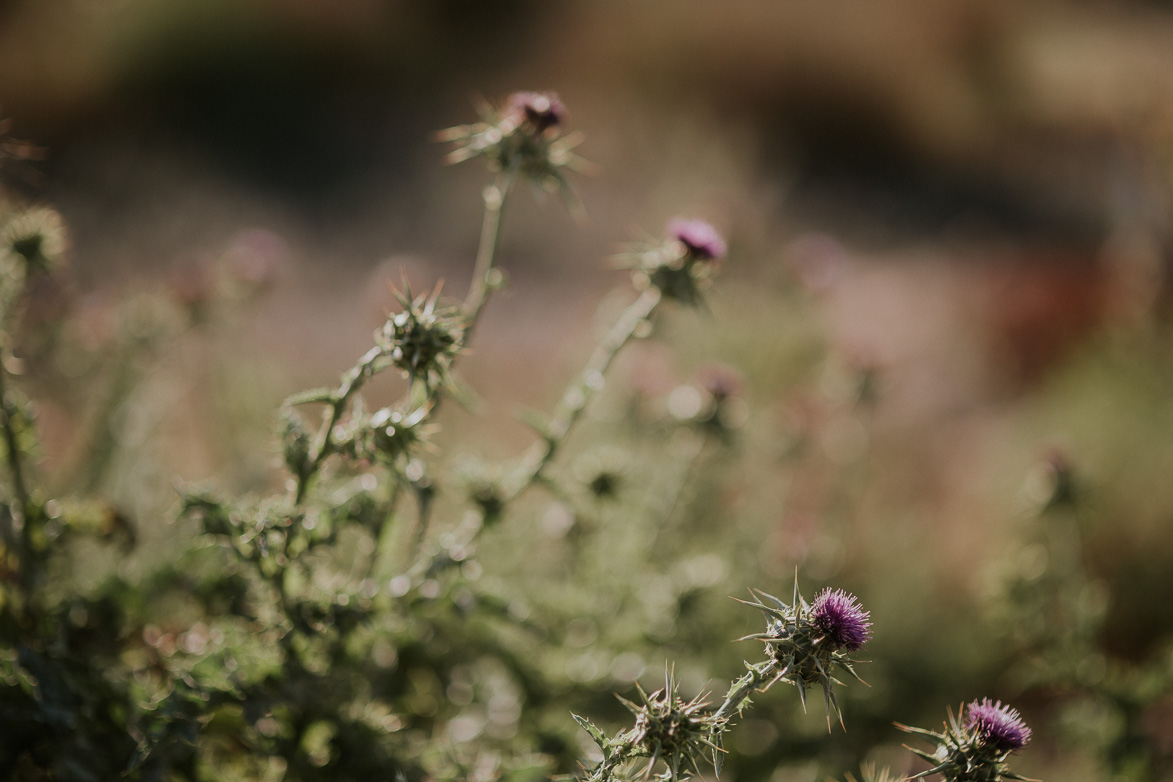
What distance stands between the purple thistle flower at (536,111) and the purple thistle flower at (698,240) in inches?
15.4

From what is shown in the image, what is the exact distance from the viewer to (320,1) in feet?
44.9

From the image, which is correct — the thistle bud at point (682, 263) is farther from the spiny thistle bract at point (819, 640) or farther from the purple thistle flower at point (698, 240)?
the spiny thistle bract at point (819, 640)

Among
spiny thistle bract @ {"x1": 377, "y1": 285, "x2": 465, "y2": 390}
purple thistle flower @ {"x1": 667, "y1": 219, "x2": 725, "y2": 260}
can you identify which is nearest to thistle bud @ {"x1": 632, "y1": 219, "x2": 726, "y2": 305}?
purple thistle flower @ {"x1": 667, "y1": 219, "x2": 725, "y2": 260}

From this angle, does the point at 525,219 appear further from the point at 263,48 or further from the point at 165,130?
the point at 263,48

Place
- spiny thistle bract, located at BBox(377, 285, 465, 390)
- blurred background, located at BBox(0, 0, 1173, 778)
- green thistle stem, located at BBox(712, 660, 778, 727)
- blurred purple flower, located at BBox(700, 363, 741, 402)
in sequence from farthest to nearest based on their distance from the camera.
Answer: blurred background, located at BBox(0, 0, 1173, 778) < blurred purple flower, located at BBox(700, 363, 741, 402) < spiny thistle bract, located at BBox(377, 285, 465, 390) < green thistle stem, located at BBox(712, 660, 778, 727)

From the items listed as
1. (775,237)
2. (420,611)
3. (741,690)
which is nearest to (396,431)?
(420,611)

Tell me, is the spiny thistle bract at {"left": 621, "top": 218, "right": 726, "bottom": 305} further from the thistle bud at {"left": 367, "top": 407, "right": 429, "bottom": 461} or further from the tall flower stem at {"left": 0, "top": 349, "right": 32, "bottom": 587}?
the tall flower stem at {"left": 0, "top": 349, "right": 32, "bottom": 587}

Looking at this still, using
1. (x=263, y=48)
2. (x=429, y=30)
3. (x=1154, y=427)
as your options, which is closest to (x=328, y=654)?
(x=1154, y=427)

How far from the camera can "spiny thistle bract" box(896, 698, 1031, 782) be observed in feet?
4.42

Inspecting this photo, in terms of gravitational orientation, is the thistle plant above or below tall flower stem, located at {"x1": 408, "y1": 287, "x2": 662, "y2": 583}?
below

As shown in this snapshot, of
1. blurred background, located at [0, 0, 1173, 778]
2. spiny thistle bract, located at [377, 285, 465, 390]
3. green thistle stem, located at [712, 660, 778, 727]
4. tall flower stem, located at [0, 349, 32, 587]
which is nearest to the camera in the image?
green thistle stem, located at [712, 660, 778, 727]

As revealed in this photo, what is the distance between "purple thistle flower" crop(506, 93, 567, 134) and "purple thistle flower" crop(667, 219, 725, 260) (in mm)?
392

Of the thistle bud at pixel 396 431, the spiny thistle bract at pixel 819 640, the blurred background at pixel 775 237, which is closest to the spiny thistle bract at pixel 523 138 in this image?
the thistle bud at pixel 396 431

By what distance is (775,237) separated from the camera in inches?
230
